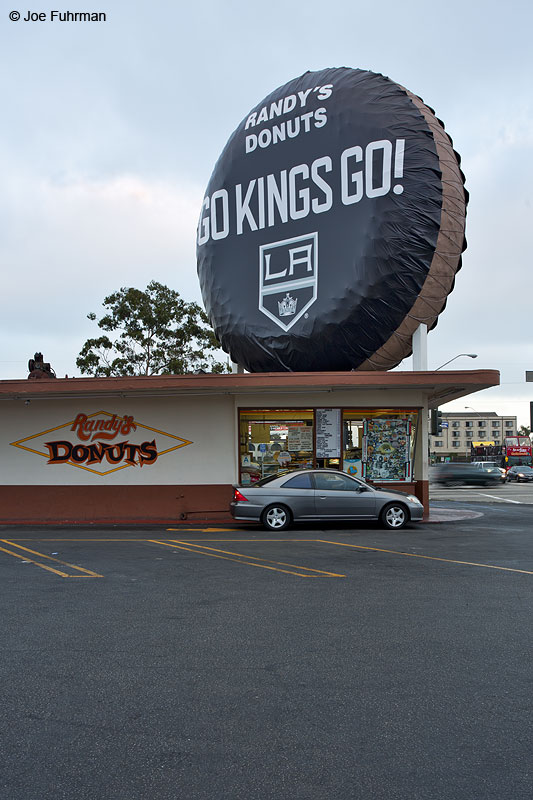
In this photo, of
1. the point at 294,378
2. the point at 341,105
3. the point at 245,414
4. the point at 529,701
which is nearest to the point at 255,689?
the point at 529,701

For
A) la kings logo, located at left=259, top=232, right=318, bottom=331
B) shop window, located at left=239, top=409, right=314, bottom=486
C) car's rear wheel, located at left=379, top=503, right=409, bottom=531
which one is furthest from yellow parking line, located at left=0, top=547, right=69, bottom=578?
la kings logo, located at left=259, top=232, right=318, bottom=331

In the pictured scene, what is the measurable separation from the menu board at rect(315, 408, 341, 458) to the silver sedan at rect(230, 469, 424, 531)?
2814 mm

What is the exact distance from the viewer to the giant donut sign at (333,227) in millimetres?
16766

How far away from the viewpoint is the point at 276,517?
14.5 metres

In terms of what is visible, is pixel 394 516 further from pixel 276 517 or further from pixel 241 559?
pixel 241 559

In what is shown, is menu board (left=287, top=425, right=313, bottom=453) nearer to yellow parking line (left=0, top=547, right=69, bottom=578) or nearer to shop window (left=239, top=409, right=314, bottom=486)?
shop window (left=239, top=409, right=314, bottom=486)

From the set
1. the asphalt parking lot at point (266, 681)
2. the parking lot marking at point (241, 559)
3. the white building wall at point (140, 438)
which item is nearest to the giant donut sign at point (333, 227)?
the white building wall at point (140, 438)

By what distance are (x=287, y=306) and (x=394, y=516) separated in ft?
22.6

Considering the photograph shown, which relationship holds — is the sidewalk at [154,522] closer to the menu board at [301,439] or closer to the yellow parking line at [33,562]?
the menu board at [301,439]

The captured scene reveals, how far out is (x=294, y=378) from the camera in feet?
52.1

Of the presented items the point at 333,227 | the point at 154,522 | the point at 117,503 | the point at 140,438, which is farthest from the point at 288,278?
the point at 117,503

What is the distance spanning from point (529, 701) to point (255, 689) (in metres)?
1.92

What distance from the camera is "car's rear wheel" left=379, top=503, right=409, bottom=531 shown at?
14.8 m

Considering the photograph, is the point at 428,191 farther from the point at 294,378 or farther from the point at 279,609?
the point at 279,609
